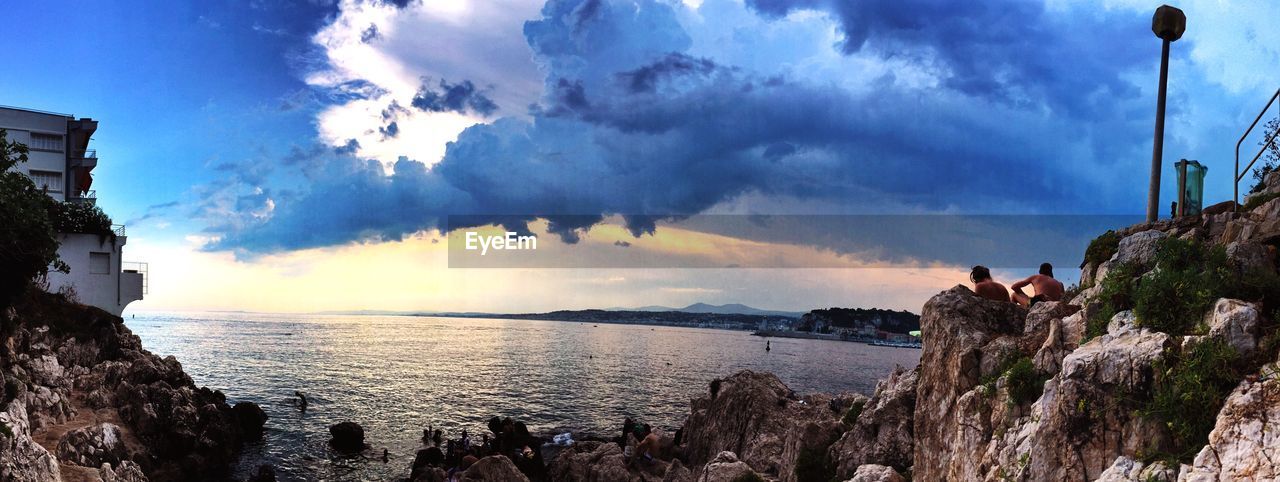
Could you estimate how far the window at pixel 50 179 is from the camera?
51.3 m

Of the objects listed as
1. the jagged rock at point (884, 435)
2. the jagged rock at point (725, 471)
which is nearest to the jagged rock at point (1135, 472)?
the jagged rock at point (884, 435)

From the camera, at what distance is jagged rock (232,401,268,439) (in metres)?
42.3

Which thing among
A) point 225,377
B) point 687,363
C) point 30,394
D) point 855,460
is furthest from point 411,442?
point 687,363

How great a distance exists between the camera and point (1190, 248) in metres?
11.8

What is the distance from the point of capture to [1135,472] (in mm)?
9219

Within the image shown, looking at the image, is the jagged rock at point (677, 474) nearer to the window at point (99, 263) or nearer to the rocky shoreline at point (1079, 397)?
the rocky shoreline at point (1079, 397)

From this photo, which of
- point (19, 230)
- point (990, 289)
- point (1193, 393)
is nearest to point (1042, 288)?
point (990, 289)

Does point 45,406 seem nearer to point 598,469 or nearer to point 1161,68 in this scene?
point 598,469

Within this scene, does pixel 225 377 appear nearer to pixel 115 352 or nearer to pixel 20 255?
pixel 115 352

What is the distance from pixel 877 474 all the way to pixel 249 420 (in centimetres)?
4153

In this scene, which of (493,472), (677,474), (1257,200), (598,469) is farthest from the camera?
(598,469)

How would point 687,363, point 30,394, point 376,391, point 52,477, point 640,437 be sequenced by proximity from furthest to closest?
1. point 687,363
2. point 376,391
3. point 640,437
4. point 30,394
5. point 52,477

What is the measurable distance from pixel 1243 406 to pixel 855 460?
9.40m

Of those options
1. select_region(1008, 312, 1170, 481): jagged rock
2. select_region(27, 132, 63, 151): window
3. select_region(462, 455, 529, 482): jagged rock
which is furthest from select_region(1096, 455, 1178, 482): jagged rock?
select_region(27, 132, 63, 151): window
